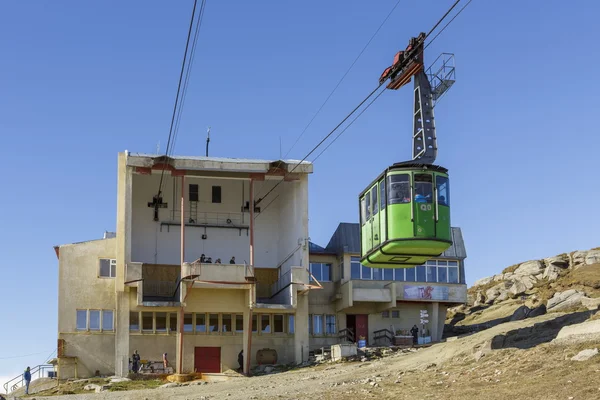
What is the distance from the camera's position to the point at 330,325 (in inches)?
2452

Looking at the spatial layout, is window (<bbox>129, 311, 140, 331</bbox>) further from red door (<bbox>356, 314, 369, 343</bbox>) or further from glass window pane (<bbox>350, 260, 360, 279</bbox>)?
red door (<bbox>356, 314, 369, 343</bbox>)

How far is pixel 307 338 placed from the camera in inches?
2299

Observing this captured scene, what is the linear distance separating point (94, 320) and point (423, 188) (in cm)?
2868

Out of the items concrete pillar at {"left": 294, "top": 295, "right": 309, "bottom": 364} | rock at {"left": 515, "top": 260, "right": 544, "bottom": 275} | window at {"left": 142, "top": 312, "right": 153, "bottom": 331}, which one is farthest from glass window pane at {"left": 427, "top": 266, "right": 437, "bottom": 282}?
window at {"left": 142, "top": 312, "right": 153, "bottom": 331}

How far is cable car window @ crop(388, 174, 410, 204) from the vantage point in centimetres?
3566

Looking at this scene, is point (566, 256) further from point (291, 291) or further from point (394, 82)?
point (394, 82)

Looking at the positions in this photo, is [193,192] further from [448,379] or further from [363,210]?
[448,379]

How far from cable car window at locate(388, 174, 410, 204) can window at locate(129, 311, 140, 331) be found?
85.3 ft

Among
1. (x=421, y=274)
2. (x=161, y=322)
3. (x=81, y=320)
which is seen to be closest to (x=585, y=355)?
(x=421, y=274)

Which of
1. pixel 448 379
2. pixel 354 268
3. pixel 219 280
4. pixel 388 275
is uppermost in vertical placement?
pixel 354 268

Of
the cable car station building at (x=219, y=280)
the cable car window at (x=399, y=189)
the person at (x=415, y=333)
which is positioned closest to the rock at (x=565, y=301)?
the cable car station building at (x=219, y=280)

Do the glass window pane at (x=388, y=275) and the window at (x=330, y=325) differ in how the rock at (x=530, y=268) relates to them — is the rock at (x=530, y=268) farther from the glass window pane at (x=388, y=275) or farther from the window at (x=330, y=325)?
the window at (x=330, y=325)

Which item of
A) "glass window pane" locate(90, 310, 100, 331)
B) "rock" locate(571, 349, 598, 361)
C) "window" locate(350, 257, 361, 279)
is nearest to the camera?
"rock" locate(571, 349, 598, 361)

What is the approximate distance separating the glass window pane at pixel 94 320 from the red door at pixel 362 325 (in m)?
16.8
